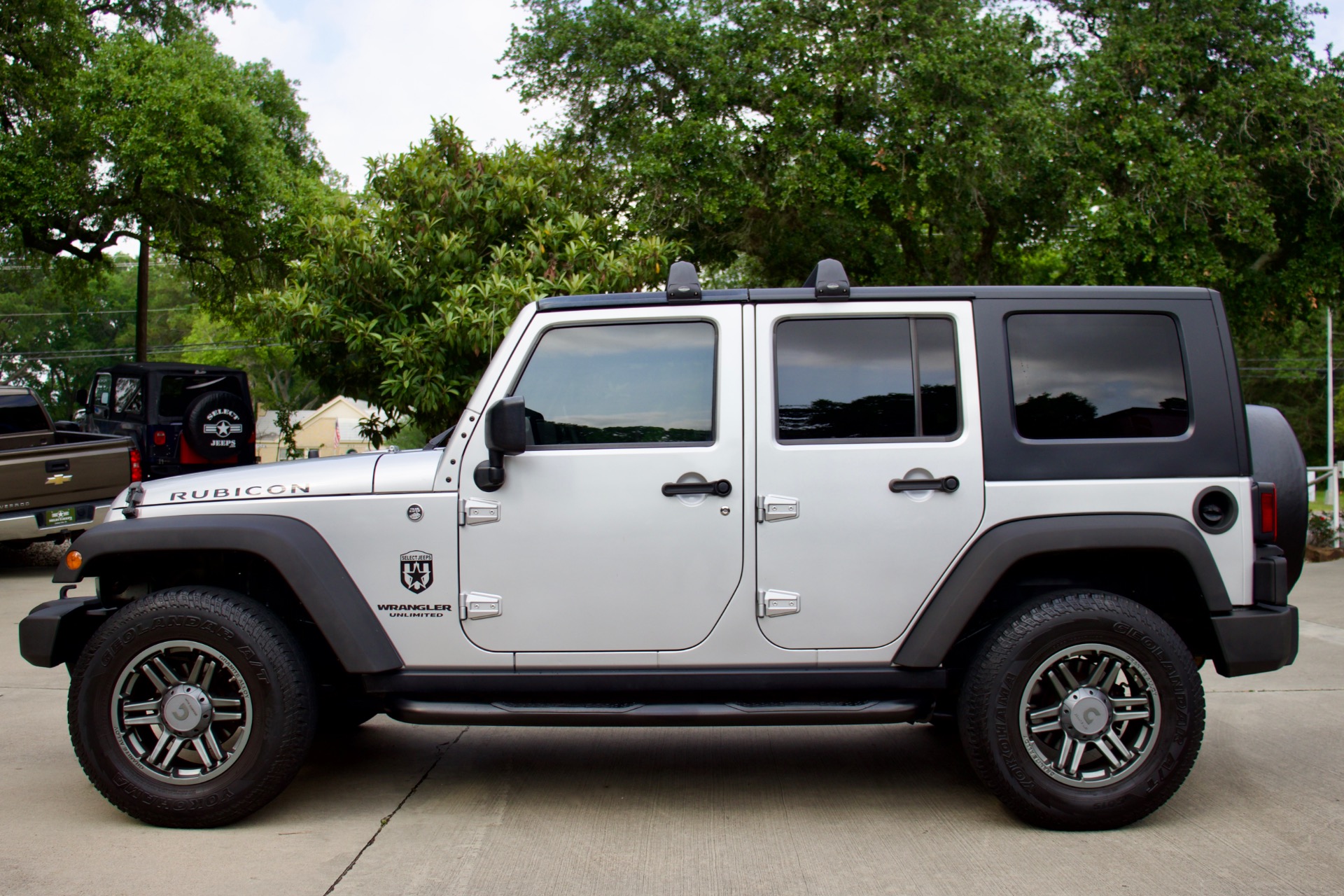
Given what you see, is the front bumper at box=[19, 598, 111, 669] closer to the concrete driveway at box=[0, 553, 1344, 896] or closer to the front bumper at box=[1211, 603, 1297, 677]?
the concrete driveway at box=[0, 553, 1344, 896]

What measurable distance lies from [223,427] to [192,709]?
11.1 meters

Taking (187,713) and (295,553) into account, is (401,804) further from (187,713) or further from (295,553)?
(295,553)

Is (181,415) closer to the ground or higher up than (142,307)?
closer to the ground

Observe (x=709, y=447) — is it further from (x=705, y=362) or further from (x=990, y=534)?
(x=990, y=534)

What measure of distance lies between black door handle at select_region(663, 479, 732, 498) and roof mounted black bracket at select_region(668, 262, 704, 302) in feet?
2.35

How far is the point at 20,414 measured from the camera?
11570 mm

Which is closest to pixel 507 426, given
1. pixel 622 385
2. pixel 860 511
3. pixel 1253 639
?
pixel 622 385

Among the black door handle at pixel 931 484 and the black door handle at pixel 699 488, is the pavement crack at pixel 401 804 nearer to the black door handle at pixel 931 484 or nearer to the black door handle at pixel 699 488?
the black door handle at pixel 699 488

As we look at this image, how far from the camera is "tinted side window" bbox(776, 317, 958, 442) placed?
161 inches

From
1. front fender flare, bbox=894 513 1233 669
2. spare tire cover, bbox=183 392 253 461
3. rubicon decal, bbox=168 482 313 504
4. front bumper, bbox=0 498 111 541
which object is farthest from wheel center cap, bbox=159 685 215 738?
spare tire cover, bbox=183 392 253 461

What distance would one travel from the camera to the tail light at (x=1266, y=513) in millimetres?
4070

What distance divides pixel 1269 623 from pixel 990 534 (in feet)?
3.49

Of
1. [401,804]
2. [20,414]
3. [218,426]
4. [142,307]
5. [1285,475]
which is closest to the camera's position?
[1285,475]

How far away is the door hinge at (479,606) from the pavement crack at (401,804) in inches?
34.4
